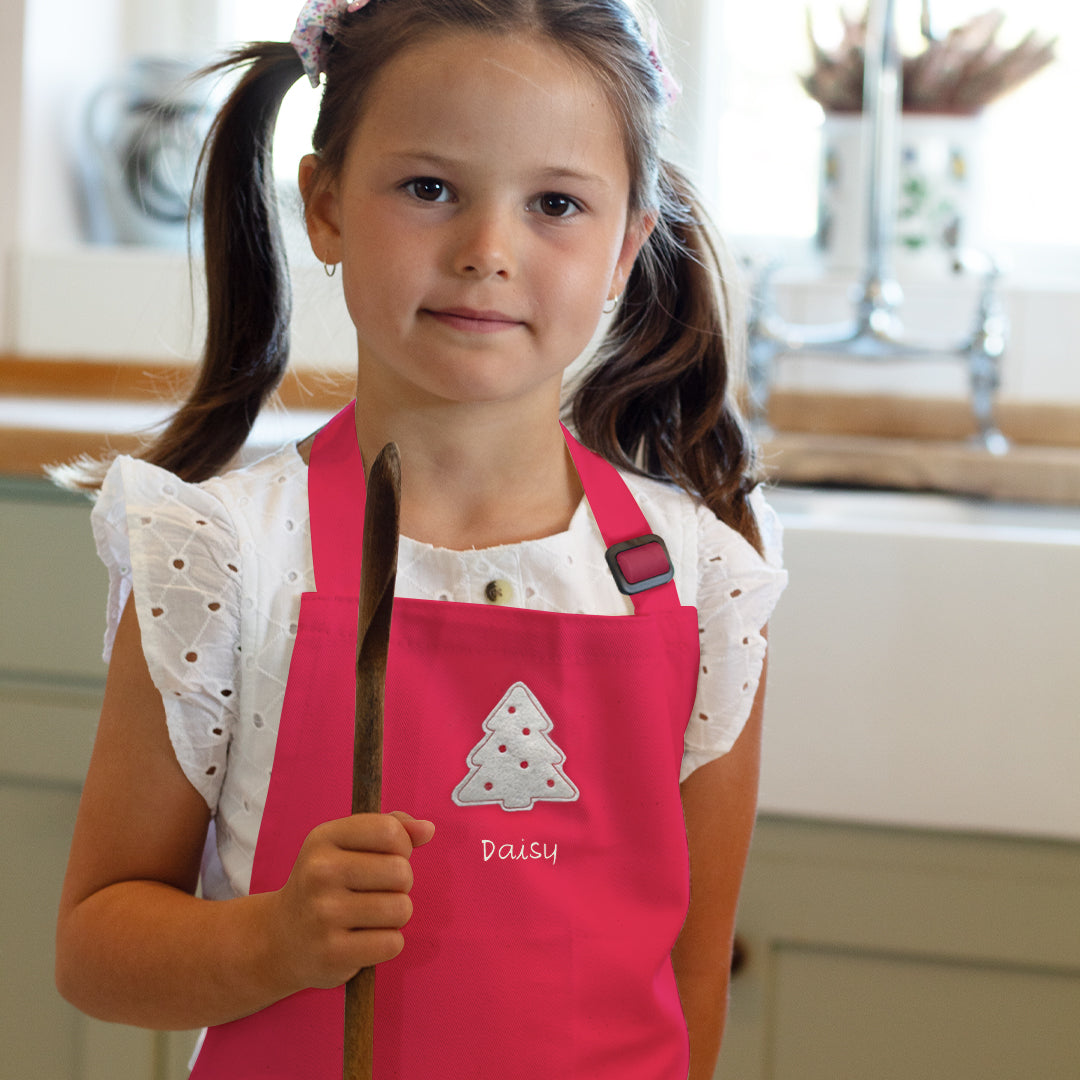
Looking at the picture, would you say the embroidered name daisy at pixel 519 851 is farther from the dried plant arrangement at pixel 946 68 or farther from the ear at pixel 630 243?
the dried plant arrangement at pixel 946 68

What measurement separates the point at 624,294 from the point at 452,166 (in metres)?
0.25

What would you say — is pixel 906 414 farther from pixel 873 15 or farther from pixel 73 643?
pixel 73 643

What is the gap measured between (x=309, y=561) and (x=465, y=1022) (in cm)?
25

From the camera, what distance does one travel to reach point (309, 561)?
0.69 meters

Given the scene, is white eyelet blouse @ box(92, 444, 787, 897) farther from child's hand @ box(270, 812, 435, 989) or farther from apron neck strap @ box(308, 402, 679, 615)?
child's hand @ box(270, 812, 435, 989)

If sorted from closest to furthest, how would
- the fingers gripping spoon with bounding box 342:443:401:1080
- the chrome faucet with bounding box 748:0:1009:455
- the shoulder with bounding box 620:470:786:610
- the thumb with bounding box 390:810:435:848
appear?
the fingers gripping spoon with bounding box 342:443:401:1080 < the thumb with bounding box 390:810:435:848 < the shoulder with bounding box 620:470:786:610 < the chrome faucet with bounding box 748:0:1009:455

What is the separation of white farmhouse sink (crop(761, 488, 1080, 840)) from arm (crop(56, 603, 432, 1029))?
414mm

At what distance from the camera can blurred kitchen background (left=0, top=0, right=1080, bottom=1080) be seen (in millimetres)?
897

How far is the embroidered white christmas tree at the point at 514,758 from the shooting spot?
67 cm

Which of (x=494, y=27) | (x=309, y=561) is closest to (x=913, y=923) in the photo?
(x=309, y=561)

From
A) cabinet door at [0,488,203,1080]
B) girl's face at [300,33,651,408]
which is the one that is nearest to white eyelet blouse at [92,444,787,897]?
girl's face at [300,33,651,408]

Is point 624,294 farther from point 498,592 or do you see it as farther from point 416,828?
point 416,828

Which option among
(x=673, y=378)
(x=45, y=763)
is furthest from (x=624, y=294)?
(x=45, y=763)

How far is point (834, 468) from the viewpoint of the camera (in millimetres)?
1312
